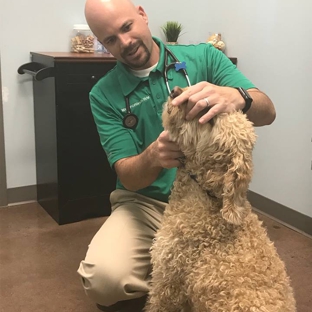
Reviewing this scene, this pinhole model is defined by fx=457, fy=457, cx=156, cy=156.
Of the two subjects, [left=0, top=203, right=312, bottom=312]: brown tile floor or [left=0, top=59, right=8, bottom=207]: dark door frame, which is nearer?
[left=0, top=203, right=312, bottom=312]: brown tile floor

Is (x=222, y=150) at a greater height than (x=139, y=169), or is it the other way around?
(x=222, y=150)

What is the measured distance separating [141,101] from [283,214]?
1.63 m

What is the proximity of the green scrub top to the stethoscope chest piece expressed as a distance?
0.01 meters

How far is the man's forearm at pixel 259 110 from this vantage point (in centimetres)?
174

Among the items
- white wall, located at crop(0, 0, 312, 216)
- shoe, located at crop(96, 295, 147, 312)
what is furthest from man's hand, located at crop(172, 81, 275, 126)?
white wall, located at crop(0, 0, 312, 216)

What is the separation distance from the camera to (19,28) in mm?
3096

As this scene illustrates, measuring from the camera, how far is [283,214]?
3125 mm

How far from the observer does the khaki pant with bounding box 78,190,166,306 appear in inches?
73.1

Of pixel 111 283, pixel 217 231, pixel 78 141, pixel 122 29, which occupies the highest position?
pixel 122 29

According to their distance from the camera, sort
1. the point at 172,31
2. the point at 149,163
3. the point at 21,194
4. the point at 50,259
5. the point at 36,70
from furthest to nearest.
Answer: the point at 172,31 < the point at 21,194 < the point at 36,70 < the point at 50,259 < the point at 149,163

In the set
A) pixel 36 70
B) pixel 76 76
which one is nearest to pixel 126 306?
pixel 76 76

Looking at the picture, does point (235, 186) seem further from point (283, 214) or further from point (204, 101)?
point (283, 214)

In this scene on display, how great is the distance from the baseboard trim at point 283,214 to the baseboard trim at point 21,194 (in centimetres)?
162

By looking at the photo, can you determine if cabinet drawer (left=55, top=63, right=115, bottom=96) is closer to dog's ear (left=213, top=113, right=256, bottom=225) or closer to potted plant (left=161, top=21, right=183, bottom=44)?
potted plant (left=161, top=21, right=183, bottom=44)
